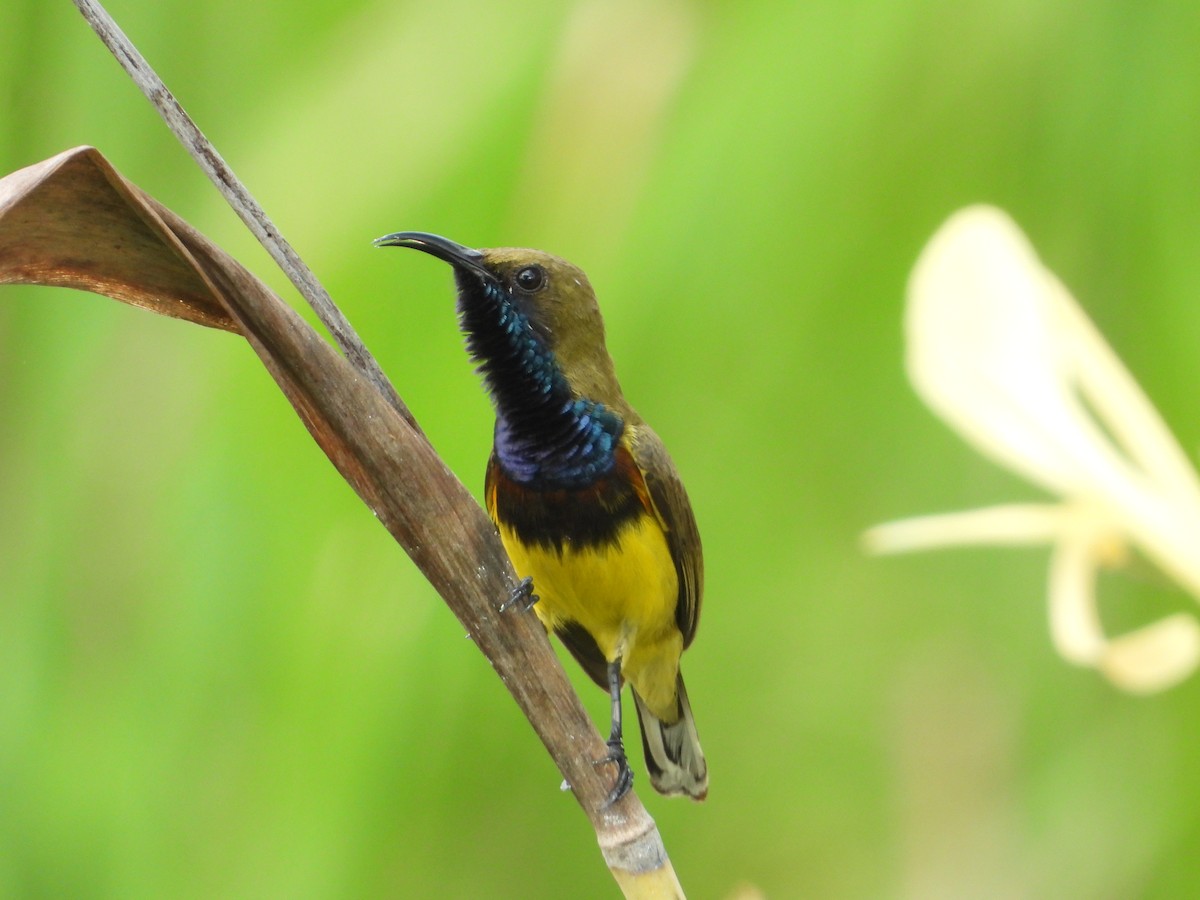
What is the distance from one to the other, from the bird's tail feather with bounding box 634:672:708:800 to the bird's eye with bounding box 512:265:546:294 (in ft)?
1.31

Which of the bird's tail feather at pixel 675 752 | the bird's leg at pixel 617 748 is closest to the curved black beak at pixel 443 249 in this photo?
the bird's leg at pixel 617 748

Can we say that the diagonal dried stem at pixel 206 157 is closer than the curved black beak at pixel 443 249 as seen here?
Yes

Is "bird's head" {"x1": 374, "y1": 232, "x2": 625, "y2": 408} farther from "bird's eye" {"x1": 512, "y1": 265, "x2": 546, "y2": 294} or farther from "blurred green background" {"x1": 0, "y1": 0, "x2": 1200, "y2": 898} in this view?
"blurred green background" {"x1": 0, "y1": 0, "x2": 1200, "y2": 898}

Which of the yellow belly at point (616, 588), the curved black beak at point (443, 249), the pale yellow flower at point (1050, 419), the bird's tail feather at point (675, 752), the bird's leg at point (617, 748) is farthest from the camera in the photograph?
the bird's tail feather at point (675, 752)

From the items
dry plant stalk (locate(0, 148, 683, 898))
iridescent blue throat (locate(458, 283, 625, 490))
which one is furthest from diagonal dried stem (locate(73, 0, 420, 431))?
iridescent blue throat (locate(458, 283, 625, 490))

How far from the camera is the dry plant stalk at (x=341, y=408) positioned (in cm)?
33

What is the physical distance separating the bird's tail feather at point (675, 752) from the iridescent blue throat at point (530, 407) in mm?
284

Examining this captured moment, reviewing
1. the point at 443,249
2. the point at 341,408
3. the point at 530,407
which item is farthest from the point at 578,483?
→ the point at 341,408

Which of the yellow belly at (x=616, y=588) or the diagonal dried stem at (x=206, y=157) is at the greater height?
the diagonal dried stem at (x=206, y=157)

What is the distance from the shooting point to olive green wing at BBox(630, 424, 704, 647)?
30.7 inches

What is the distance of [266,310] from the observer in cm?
36

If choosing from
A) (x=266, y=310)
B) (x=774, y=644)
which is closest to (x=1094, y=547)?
(x=266, y=310)

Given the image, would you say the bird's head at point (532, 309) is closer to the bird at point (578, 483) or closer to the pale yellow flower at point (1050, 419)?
the bird at point (578, 483)

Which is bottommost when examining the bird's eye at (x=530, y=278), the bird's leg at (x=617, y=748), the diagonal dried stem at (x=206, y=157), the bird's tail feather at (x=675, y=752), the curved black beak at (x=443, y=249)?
the bird's tail feather at (x=675, y=752)
